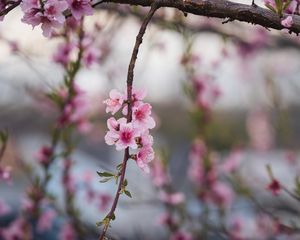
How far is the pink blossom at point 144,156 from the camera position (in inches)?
62.2

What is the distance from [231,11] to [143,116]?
431 mm

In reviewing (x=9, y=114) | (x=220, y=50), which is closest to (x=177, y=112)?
(x=9, y=114)

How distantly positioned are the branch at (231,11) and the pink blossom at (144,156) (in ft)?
1.46

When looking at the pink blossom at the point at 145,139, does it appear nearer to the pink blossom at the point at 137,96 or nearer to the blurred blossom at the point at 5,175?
the pink blossom at the point at 137,96

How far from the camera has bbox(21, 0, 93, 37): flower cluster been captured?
1.65 m

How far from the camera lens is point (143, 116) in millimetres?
1582

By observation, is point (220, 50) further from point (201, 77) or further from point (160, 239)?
point (160, 239)

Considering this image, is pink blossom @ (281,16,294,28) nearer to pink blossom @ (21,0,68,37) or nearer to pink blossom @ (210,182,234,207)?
pink blossom @ (21,0,68,37)

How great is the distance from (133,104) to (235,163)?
236 centimetres

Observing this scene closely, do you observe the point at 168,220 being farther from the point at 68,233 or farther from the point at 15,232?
the point at 15,232

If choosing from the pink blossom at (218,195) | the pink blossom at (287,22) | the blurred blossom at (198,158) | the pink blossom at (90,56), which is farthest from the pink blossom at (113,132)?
the pink blossom at (218,195)

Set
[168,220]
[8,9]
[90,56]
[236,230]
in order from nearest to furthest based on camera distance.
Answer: [8,9], [90,56], [168,220], [236,230]

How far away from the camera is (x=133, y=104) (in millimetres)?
1607

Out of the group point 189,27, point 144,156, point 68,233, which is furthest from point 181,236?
point 144,156
